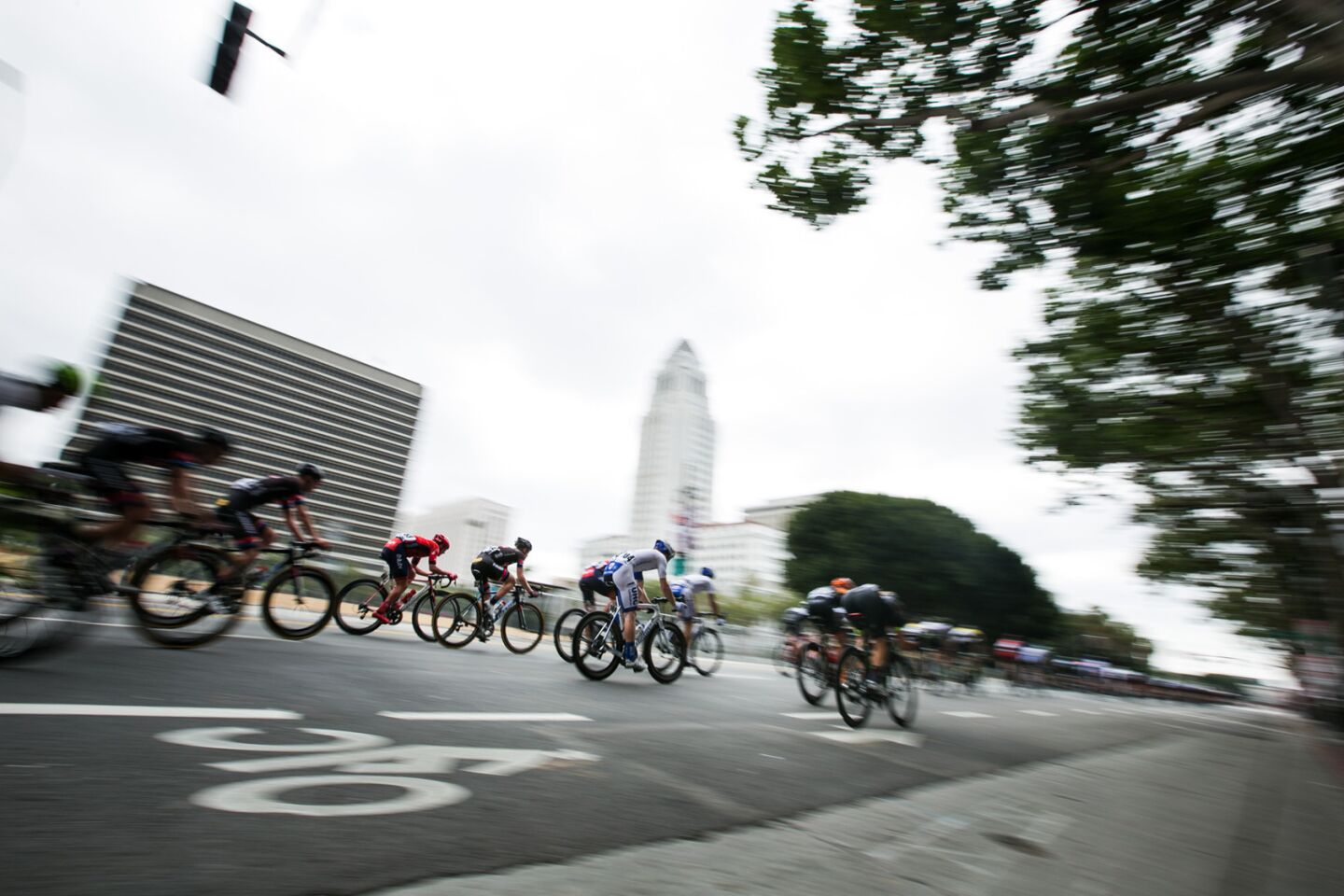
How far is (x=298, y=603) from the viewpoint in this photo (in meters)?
7.12

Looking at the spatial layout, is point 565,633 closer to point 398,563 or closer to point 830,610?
point 398,563

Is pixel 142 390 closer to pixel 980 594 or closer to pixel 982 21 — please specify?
pixel 980 594

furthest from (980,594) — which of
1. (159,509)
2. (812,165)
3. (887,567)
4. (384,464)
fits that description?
(384,464)

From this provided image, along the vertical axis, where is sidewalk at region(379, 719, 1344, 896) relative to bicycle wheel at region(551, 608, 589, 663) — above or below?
below

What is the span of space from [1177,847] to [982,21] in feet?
23.2

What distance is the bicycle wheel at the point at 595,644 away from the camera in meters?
7.64

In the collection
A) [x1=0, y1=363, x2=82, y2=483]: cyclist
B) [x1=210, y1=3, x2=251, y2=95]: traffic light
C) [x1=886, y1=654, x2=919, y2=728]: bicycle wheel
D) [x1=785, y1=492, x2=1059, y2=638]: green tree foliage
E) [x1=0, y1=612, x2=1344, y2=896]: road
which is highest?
[x1=785, y1=492, x2=1059, y2=638]: green tree foliage

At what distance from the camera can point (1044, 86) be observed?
687 cm

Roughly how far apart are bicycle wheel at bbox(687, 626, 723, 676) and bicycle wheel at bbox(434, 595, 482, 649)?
351 centimetres

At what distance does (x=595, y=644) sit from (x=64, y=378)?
17.2 feet

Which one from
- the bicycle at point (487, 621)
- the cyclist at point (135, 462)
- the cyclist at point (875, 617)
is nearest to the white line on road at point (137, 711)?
the cyclist at point (135, 462)

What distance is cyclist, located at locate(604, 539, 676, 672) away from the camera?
768 centimetres

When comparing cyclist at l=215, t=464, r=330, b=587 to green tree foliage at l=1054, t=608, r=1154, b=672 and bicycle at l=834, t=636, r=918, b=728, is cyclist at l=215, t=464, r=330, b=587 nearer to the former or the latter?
bicycle at l=834, t=636, r=918, b=728

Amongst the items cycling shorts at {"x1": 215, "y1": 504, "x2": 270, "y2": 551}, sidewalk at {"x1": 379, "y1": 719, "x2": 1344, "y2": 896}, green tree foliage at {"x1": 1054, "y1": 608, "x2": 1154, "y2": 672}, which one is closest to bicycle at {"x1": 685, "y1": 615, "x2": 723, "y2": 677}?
sidewalk at {"x1": 379, "y1": 719, "x2": 1344, "y2": 896}
